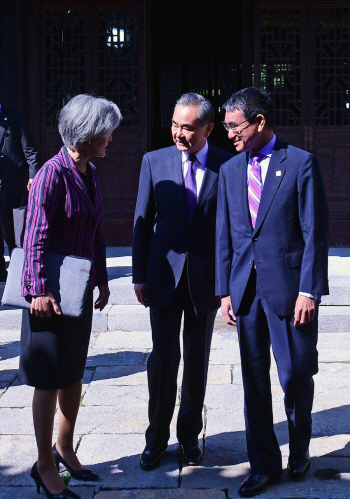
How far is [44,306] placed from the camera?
336 centimetres

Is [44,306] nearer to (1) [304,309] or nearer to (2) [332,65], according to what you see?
(1) [304,309]

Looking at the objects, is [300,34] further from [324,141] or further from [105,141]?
[105,141]

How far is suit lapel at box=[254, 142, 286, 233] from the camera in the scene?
11.6 ft

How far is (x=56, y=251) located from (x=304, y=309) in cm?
117

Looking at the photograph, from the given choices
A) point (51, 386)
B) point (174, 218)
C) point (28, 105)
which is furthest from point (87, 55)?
point (51, 386)

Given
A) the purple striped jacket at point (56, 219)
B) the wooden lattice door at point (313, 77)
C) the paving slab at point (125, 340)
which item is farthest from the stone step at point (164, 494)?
the wooden lattice door at point (313, 77)

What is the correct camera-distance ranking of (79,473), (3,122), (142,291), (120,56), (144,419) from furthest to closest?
1. (120,56)
2. (3,122)
3. (144,419)
4. (142,291)
5. (79,473)

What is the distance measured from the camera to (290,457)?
3723 mm

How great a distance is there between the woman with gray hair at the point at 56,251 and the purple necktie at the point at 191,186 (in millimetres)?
545

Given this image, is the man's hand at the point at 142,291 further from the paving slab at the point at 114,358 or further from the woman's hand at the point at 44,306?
the paving slab at the point at 114,358

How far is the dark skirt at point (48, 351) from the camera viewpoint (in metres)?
3.45

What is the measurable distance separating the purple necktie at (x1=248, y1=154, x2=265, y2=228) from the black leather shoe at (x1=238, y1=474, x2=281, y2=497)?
121 cm

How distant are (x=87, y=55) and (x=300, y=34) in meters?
2.50

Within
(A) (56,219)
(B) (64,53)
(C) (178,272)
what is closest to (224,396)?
(C) (178,272)
